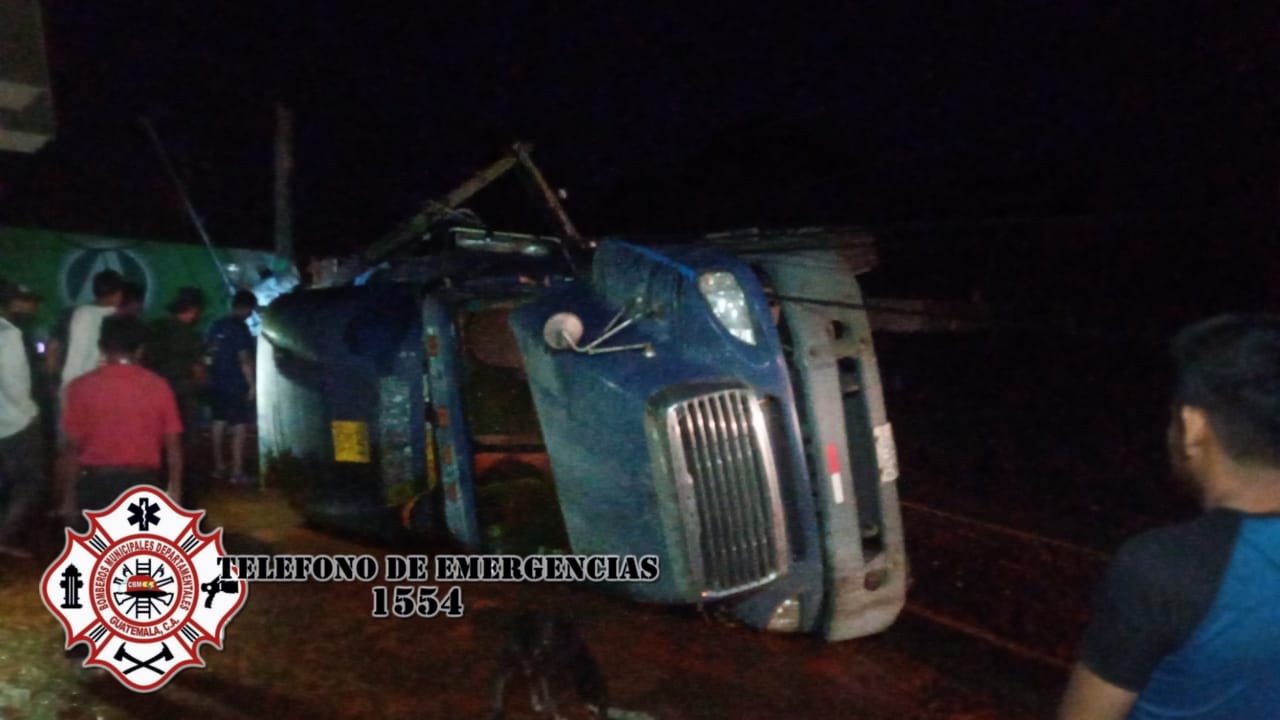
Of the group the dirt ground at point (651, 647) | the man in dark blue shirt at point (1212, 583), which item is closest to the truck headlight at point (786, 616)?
the dirt ground at point (651, 647)

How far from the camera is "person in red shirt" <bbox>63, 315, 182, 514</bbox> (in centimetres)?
422

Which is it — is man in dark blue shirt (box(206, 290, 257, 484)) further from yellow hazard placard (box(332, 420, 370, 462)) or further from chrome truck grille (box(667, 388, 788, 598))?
chrome truck grille (box(667, 388, 788, 598))

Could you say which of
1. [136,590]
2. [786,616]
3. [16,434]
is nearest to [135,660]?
[136,590]

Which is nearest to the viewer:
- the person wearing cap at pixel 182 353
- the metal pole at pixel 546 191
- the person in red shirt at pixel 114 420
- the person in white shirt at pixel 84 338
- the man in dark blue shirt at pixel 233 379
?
the person in red shirt at pixel 114 420

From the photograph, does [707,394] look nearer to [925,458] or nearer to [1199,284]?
[925,458]

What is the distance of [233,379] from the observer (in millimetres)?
8055

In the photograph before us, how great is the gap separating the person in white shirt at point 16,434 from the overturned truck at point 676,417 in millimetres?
1679

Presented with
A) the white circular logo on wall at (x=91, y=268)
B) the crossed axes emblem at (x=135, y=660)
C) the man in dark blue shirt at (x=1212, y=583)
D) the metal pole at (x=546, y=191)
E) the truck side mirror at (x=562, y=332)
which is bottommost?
the crossed axes emblem at (x=135, y=660)

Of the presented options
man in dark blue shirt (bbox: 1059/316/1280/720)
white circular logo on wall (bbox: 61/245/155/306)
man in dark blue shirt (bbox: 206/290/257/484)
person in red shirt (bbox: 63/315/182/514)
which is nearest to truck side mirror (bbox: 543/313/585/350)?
person in red shirt (bbox: 63/315/182/514)

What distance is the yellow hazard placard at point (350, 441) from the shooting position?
18.5ft

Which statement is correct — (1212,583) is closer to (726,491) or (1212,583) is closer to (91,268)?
(726,491)

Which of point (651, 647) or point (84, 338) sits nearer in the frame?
point (651, 647)

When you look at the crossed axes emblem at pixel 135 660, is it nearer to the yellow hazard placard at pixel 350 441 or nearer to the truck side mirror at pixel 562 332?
the yellow hazard placard at pixel 350 441

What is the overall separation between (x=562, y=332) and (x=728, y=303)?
74cm
